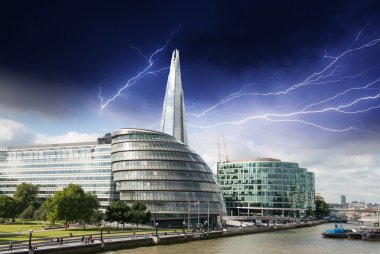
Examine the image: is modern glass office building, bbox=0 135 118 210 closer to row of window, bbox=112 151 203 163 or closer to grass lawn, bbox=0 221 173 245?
row of window, bbox=112 151 203 163

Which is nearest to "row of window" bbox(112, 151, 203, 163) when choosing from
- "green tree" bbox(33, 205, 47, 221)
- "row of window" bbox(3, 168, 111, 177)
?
"row of window" bbox(3, 168, 111, 177)

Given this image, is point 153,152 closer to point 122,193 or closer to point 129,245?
point 122,193

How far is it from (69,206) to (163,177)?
32786 mm

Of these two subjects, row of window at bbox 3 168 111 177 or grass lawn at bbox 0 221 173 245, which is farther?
row of window at bbox 3 168 111 177

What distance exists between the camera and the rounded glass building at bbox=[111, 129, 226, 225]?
135 meters

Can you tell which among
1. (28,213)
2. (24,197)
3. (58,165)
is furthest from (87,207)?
(58,165)

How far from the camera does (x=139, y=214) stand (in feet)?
392

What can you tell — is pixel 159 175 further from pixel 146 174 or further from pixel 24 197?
pixel 24 197

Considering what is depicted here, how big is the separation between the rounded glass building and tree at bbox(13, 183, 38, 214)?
38.8 meters

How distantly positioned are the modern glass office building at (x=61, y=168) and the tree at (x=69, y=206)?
3771 cm

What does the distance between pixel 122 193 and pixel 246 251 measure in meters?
66.7

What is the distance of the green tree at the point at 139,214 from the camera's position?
119m

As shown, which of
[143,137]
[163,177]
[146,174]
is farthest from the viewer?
[143,137]

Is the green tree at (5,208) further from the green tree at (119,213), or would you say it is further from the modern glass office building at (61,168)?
the green tree at (119,213)
